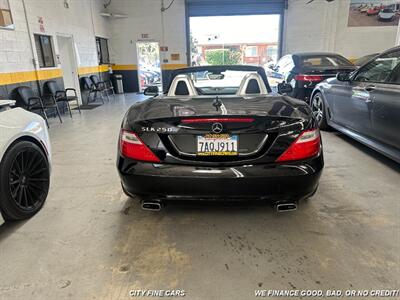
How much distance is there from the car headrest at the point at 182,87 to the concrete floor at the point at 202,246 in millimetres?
1007

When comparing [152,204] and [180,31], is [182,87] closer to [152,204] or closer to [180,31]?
[152,204]

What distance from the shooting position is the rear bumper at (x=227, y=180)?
177cm

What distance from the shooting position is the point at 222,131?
5.79ft

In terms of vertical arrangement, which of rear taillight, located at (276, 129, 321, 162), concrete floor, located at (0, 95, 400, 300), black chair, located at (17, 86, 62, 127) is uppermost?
rear taillight, located at (276, 129, 321, 162)

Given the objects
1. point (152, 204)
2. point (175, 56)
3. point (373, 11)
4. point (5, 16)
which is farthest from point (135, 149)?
point (373, 11)

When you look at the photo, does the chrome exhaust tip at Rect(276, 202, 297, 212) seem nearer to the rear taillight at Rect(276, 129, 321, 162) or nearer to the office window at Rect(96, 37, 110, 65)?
the rear taillight at Rect(276, 129, 321, 162)

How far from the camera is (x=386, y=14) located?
37.6 ft

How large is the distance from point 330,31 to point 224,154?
12082 mm

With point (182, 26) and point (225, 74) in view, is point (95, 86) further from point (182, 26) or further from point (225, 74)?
point (225, 74)

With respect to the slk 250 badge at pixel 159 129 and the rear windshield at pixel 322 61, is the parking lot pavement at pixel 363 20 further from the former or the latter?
the slk 250 badge at pixel 159 129

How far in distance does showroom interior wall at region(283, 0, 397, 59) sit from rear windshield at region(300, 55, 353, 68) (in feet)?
19.8

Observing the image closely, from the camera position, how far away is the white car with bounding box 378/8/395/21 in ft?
37.5

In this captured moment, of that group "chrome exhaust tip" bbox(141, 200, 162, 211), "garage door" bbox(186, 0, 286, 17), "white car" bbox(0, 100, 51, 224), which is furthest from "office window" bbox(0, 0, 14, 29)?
"garage door" bbox(186, 0, 286, 17)

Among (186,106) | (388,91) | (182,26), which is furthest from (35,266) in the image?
(182,26)
